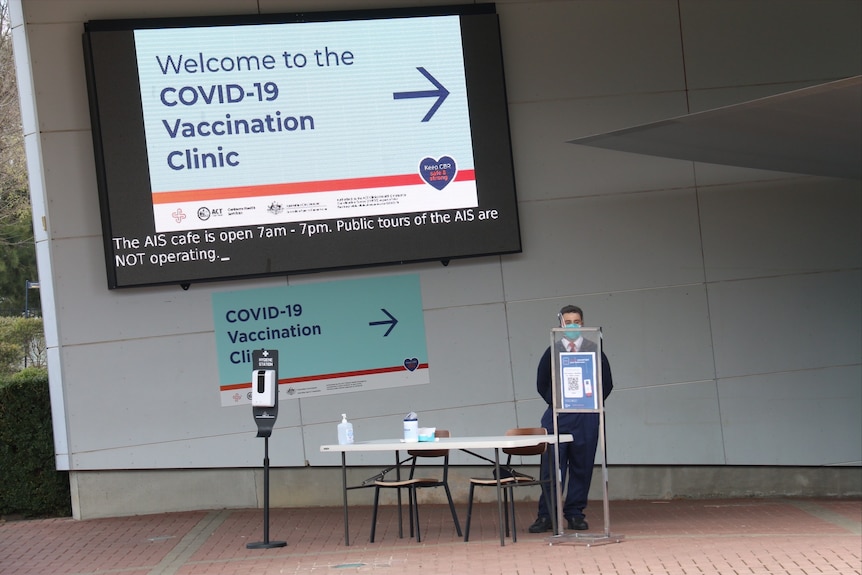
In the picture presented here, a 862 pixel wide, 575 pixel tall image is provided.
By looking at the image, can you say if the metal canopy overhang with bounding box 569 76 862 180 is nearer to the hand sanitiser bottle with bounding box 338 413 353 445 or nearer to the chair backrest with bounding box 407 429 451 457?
the chair backrest with bounding box 407 429 451 457

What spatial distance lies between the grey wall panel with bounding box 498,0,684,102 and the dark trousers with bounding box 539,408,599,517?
11.0 ft

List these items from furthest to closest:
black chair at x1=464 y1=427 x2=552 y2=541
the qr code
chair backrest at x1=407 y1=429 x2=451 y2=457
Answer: chair backrest at x1=407 y1=429 x2=451 y2=457
black chair at x1=464 y1=427 x2=552 y2=541
the qr code

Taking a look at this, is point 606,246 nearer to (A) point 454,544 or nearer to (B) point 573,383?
(B) point 573,383

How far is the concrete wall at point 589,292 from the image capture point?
920cm

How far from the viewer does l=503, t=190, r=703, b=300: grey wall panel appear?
9.85 m

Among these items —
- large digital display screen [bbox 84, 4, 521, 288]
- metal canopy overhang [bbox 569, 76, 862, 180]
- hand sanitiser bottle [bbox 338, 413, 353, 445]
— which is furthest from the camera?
large digital display screen [bbox 84, 4, 521, 288]

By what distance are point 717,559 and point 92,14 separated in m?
6.53

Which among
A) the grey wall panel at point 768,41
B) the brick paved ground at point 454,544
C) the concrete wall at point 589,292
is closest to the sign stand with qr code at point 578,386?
the brick paved ground at point 454,544

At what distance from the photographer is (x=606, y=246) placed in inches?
393

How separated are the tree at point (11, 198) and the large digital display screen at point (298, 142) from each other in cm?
806

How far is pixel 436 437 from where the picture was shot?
8359 mm

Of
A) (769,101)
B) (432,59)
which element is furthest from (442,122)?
(769,101)

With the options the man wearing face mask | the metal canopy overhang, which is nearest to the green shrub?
the man wearing face mask

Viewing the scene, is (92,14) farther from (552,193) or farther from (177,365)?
(552,193)
